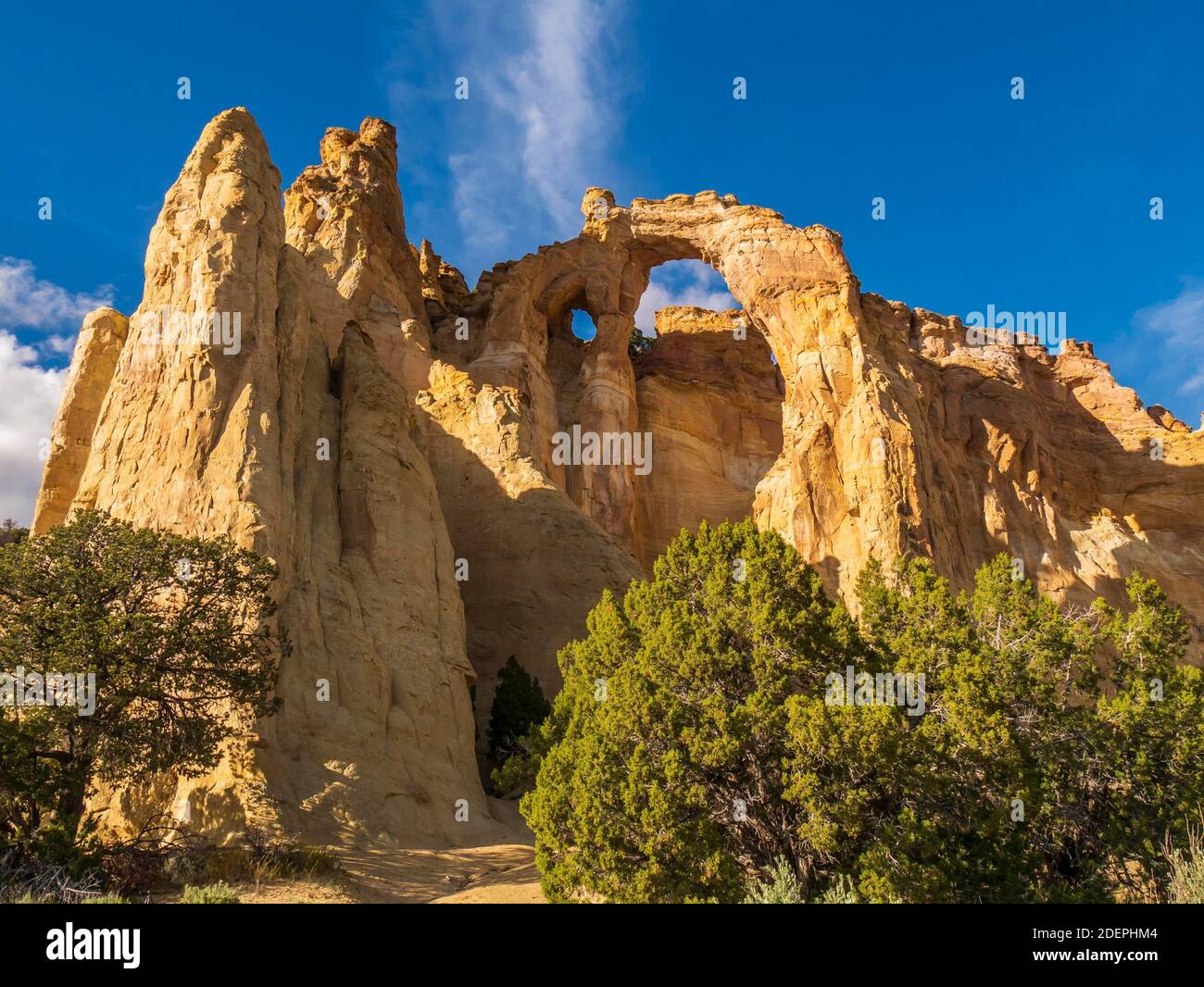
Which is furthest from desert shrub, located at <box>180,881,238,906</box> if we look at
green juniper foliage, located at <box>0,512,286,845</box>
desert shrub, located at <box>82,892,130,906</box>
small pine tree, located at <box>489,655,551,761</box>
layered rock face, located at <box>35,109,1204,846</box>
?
small pine tree, located at <box>489,655,551,761</box>

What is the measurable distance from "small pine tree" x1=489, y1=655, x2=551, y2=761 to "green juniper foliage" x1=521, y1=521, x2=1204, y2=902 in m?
9.37

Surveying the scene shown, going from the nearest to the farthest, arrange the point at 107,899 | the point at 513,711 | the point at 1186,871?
the point at 107,899 < the point at 1186,871 < the point at 513,711

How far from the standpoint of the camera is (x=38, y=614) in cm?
1530

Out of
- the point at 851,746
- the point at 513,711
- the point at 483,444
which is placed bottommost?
the point at 513,711

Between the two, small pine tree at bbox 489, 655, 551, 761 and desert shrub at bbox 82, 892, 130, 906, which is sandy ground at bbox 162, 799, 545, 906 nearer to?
desert shrub at bbox 82, 892, 130, 906

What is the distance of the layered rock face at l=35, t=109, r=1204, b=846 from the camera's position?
21750 mm

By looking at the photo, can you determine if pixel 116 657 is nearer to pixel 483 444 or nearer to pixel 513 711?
pixel 513 711

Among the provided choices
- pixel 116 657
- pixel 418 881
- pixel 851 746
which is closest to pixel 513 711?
pixel 418 881

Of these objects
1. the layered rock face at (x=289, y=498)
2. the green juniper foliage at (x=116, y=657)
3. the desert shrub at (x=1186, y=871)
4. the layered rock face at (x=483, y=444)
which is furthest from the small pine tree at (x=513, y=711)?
the desert shrub at (x=1186, y=871)

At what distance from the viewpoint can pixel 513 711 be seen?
27.8 m

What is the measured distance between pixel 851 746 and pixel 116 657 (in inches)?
469

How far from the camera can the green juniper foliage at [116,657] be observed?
14.5 meters
